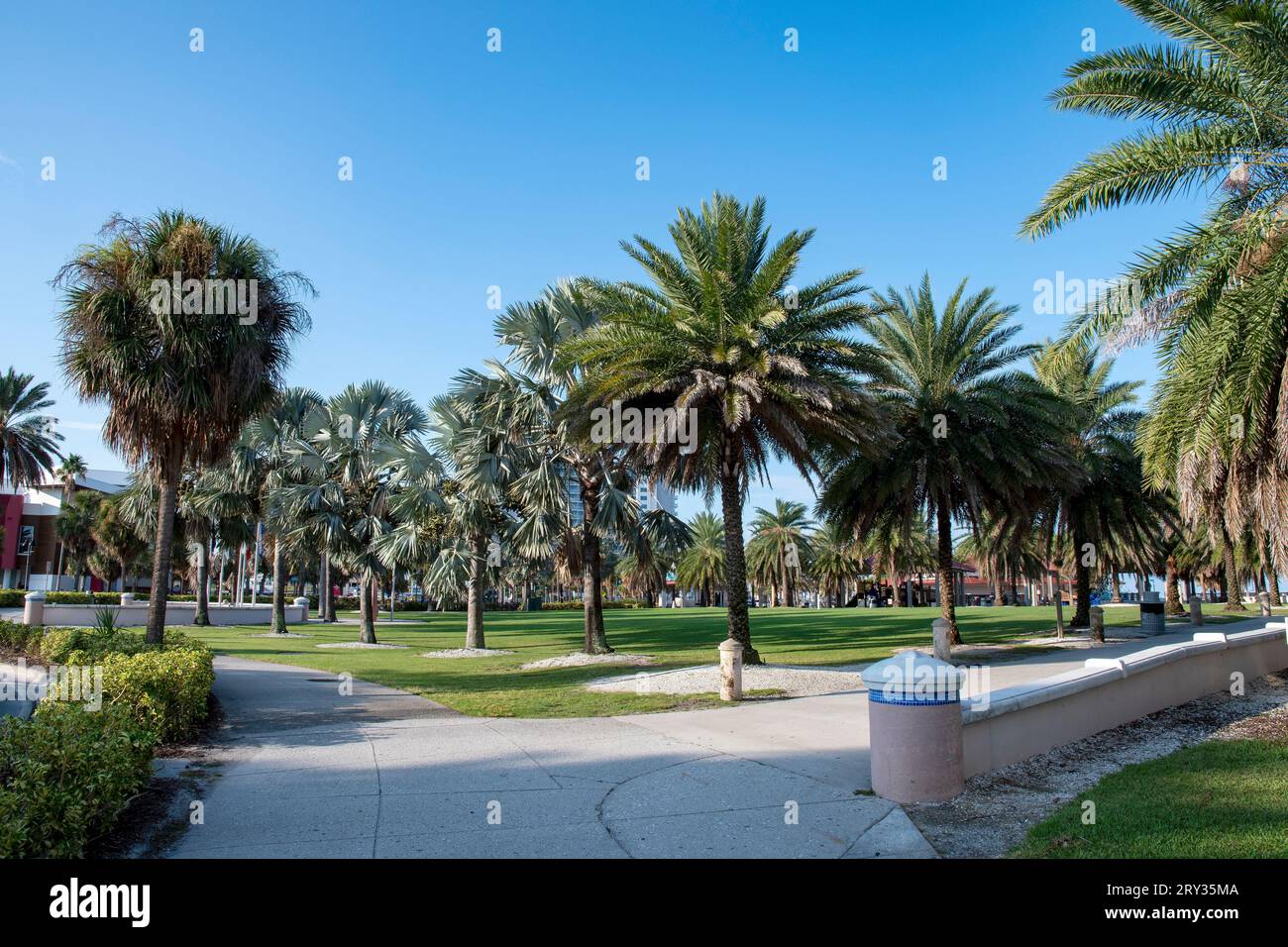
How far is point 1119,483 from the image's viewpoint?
83.6ft

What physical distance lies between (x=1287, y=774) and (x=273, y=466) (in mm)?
33916

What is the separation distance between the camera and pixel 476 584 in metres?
24.8

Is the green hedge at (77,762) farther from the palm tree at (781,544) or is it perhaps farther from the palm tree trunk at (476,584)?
the palm tree at (781,544)

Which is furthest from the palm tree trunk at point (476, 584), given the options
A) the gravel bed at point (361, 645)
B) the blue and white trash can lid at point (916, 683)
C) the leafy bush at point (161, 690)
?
the blue and white trash can lid at point (916, 683)

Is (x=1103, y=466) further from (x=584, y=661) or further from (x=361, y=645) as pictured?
(x=361, y=645)

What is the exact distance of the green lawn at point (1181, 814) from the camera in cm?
560

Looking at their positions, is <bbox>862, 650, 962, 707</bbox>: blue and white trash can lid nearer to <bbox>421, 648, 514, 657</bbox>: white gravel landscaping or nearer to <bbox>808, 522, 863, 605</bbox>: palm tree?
<bbox>421, 648, 514, 657</bbox>: white gravel landscaping

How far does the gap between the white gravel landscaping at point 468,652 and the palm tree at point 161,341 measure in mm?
10437

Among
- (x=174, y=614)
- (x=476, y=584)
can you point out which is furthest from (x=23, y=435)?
(x=476, y=584)

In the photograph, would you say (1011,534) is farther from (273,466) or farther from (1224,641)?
(273,466)

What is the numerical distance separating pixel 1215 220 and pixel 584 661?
15.1m

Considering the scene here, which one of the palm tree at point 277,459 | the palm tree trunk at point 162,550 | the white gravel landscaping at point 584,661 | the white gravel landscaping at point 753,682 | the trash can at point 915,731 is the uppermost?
the palm tree at point 277,459

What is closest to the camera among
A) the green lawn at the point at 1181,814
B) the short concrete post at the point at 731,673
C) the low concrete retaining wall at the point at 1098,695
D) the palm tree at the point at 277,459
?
the green lawn at the point at 1181,814
